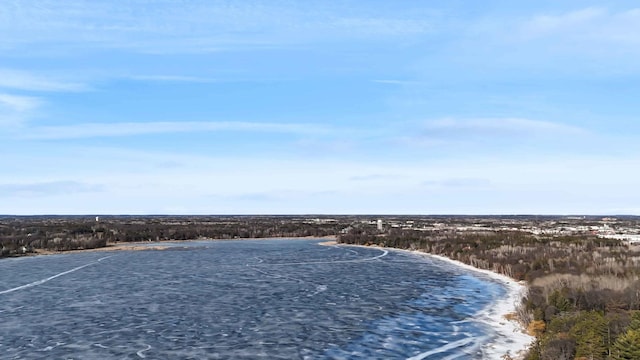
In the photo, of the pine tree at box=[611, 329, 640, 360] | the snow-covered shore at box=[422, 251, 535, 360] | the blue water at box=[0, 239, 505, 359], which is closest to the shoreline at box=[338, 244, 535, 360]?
the snow-covered shore at box=[422, 251, 535, 360]

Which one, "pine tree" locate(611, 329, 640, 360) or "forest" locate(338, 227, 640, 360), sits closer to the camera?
"pine tree" locate(611, 329, 640, 360)

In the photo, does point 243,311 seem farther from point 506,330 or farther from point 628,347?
point 628,347

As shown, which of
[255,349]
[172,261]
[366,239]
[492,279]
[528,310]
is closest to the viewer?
[255,349]

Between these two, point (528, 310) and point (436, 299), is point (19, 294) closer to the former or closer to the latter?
point (436, 299)

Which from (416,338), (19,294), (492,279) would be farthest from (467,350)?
(19,294)

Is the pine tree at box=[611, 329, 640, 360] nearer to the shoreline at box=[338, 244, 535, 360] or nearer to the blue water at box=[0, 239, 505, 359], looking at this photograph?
the shoreline at box=[338, 244, 535, 360]

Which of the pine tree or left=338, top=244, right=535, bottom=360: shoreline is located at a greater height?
the pine tree

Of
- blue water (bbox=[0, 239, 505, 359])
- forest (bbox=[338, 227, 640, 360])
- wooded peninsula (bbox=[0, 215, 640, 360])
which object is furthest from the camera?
blue water (bbox=[0, 239, 505, 359])
